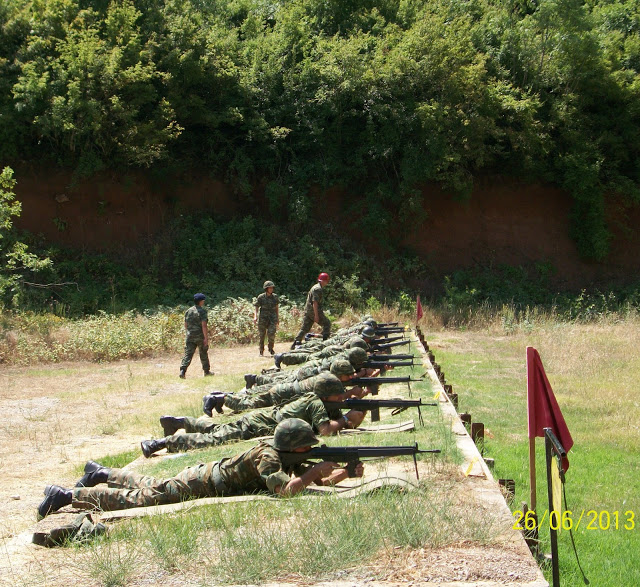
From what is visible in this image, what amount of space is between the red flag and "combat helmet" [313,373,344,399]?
131 inches

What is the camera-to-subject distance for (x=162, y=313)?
71.5 ft

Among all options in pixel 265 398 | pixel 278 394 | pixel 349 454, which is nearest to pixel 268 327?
pixel 265 398

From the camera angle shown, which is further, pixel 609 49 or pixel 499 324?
pixel 609 49

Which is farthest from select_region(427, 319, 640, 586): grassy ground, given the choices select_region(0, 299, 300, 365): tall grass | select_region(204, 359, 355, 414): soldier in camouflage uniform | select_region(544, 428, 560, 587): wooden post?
select_region(0, 299, 300, 365): tall grass

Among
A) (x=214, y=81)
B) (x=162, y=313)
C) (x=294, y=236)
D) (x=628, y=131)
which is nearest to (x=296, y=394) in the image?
(x=162, y=313)

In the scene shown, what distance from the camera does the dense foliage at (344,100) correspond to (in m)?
24.6

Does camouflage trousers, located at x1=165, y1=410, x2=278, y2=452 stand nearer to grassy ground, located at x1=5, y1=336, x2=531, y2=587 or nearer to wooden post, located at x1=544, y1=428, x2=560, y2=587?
grassy ground, located at x1=5, y1=336, x2=531, y2=587

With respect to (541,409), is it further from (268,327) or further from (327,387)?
(268,327)

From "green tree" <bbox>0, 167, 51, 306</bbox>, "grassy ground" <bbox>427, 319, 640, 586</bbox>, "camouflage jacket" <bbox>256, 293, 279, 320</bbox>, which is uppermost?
"green tree" <bbox>0, 167, 51, 306</bbox>

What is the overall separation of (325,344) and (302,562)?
995 centimetres

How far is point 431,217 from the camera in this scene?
28.7 m

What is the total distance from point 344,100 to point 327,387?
21032 millimetres

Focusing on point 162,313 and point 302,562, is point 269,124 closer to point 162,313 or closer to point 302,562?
point 162,313

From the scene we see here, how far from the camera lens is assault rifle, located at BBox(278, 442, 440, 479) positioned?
19.6 feet
